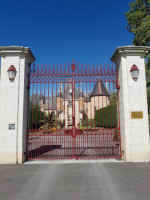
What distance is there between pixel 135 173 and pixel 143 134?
164 cm

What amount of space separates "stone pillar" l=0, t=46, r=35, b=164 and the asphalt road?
574mm

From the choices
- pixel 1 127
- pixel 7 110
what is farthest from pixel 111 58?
pixel 1 127

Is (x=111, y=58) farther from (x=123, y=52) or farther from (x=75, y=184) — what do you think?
(x=75, y=184)

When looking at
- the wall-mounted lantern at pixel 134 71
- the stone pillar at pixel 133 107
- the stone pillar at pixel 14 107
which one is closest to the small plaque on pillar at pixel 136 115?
the stone pillar at pixel 133 107

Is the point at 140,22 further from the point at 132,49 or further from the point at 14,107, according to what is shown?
Answer: the point at 14,107

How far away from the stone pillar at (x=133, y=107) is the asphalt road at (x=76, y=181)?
0.49 meters

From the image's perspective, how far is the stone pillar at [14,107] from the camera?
5215 mm

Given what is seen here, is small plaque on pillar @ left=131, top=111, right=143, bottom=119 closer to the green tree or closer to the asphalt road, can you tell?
the asphalt road

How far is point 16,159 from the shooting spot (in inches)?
204

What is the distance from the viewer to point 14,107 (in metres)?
5.39

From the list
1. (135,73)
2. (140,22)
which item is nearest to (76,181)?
(135,73)

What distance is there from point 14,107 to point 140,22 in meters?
10.8

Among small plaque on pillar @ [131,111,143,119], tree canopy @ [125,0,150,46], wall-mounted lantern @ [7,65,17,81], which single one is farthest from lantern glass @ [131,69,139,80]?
tree canopy @ [125,0,150,46]

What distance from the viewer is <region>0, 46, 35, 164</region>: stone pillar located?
521 centimetres
